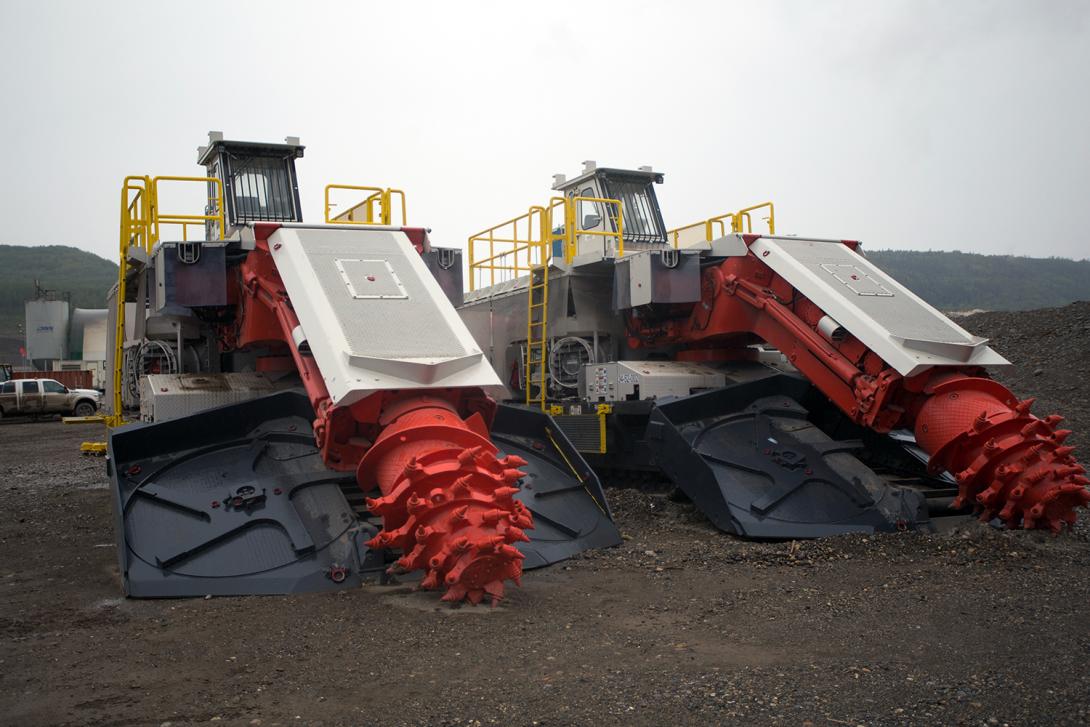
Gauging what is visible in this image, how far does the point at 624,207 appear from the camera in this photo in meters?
13.5

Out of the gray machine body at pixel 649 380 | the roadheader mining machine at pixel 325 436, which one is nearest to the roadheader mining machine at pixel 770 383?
the gray machine body at pixel 649 380

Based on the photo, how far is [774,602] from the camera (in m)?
6.27

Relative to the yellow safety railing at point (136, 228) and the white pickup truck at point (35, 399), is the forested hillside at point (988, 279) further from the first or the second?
the yellow safety railing at point (136, 228)

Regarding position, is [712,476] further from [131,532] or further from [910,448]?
[131,532]

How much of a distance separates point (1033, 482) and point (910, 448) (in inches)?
82.6

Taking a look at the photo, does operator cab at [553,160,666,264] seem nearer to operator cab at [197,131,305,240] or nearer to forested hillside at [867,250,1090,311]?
operator cab at [197,131,305,240]

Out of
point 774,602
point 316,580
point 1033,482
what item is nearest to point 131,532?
point 316,580

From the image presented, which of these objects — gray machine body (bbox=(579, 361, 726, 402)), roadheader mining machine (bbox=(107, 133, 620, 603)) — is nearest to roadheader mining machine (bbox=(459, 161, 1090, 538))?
gray machine body (bbox=(579, 361, 726, 402))

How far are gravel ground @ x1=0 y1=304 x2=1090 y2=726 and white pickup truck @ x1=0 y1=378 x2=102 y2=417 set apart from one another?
83.2ft

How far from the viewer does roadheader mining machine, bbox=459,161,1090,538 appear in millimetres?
8023

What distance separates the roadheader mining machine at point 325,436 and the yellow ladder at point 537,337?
2478mm

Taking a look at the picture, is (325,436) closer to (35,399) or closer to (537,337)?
(537,337)

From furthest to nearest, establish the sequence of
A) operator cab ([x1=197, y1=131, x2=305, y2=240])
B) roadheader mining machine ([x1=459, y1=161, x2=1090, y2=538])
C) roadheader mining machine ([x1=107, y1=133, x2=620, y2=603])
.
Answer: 1. operator cab ([x1=197, y1=131, x2=305, y2=240])
2. roadheader mining machine ([x1=459, y1=161, x2=1090, y2=538])
3. roadheader mining machine ([x1=107, y1=133, x2=620, y2=603])

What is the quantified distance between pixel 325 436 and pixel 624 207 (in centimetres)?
761
